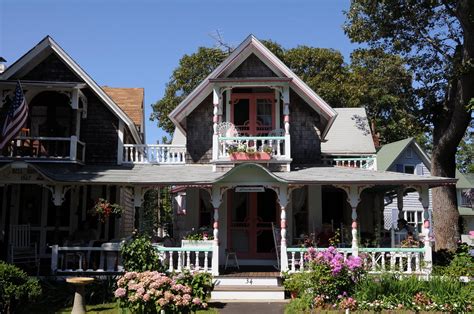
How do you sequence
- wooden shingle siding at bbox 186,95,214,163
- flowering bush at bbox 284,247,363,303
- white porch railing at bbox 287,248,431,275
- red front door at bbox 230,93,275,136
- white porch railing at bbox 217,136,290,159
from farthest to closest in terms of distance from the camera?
wooden shingle siding at bbox 186,95,214,163, red front door at bbox 230,93,275,136, white porch railing at bbox 217,136,290,159, white porch railing at bbox 287,248,431,275, flowering bush at bbox 284,247,363,303

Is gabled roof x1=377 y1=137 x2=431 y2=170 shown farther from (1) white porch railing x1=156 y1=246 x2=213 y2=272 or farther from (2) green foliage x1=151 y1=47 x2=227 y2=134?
(1) white porch railing x1=156 y1=246 x2=213 y2=272

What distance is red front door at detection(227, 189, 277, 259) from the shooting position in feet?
52.2

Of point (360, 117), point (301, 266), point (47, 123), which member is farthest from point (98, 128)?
point (360, 117)

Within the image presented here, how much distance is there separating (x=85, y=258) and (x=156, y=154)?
453 centimetres

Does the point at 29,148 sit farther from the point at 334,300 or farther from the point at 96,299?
the point at 334,300

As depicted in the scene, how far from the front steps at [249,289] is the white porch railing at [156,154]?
17.8ft

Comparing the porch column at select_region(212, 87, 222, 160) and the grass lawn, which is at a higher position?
the porch column at select_region(212, 87, 222, 160)

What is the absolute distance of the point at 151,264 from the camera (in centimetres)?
1223

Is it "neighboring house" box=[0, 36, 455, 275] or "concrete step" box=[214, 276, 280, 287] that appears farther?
"neighboring house" box=[0, 36, 455, 275]

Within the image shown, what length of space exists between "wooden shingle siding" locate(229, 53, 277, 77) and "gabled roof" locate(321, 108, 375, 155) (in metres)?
7.28

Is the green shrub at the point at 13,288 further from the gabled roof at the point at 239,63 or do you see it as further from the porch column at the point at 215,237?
the gabled roof at the point at 239,63

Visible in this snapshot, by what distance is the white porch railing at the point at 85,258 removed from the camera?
1364 cm

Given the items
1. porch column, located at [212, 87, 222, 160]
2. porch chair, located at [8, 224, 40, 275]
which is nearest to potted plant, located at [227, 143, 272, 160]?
porch column, located at [212, 87, 222, 160]

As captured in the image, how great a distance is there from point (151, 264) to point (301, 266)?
4.12 meters
